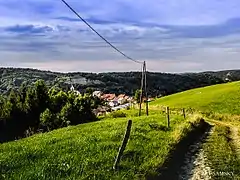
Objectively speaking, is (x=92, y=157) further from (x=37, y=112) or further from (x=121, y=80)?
(x=121, y=80)

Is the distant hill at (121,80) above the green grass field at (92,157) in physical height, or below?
below

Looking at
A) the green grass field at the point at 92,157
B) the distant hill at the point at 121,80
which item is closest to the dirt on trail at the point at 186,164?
the green grass field at the point at 92,157

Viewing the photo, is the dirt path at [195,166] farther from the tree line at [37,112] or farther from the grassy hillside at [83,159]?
the tree line at [37,112]

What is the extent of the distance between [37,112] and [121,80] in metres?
129

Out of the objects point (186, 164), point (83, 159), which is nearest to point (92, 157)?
point (83, 159)

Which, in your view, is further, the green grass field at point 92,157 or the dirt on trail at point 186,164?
the dirt on trail at point 186,164

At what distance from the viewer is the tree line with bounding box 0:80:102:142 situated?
58.7m

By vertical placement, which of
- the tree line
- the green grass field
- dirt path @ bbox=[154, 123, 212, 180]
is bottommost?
the tree line

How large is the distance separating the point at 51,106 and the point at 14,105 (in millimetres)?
7108

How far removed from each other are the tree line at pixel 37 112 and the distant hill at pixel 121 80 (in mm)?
85883

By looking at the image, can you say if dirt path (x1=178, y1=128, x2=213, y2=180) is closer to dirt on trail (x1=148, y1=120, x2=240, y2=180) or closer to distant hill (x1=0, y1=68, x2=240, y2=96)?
dirt on trail (x1=148, y1=120, x2=240, y2=180)

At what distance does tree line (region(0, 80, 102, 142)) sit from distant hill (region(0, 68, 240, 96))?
85.9m

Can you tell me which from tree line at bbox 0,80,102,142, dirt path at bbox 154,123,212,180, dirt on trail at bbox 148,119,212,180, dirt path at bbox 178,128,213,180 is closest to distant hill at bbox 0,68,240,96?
tree line at bbox 0,80,102,142

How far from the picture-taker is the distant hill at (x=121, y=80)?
16650cm
